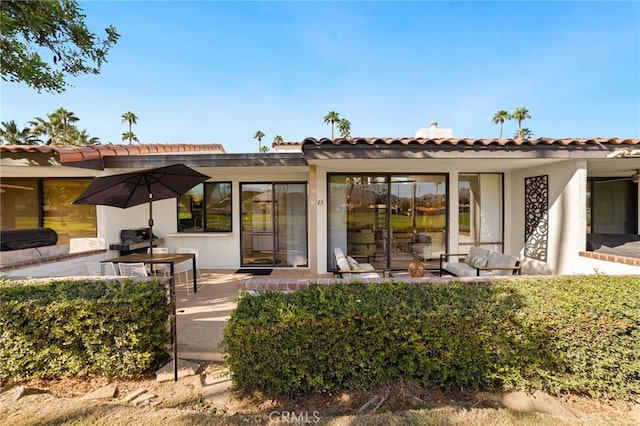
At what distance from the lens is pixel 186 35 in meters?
7.96

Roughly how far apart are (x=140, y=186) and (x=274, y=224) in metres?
4.31

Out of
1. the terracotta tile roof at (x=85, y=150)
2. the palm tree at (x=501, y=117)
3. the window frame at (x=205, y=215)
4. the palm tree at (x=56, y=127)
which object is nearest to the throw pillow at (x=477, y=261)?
the window frame at (x=205, y=215)

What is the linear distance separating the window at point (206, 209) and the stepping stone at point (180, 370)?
599 cm

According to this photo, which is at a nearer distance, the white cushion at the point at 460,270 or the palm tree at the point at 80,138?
the white cushion at the point at 460,270

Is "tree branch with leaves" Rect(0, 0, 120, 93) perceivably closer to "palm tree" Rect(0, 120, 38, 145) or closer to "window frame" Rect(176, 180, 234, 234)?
"window frame" Rect(176, 180, 234, 234)

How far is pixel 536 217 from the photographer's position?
23.4 feet

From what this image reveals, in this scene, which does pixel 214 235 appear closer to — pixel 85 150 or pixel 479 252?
pixel 85 150

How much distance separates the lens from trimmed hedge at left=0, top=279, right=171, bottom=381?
10.3 ft

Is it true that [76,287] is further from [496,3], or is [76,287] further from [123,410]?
[496,3]

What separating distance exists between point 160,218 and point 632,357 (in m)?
10.4

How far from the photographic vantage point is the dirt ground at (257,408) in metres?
2.47

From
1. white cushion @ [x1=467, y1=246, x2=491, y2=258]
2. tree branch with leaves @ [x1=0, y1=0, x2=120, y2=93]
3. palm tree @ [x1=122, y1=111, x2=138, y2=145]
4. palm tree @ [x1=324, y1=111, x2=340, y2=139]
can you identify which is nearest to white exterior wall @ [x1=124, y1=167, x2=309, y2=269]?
tree branch with leaves @ [x1=0, y1=0, x2=120, y2=93]

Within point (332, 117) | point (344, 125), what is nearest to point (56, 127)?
point (332, 117)

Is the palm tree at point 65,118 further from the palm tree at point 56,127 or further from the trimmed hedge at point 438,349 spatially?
the trimmed hedge at point 438,349
